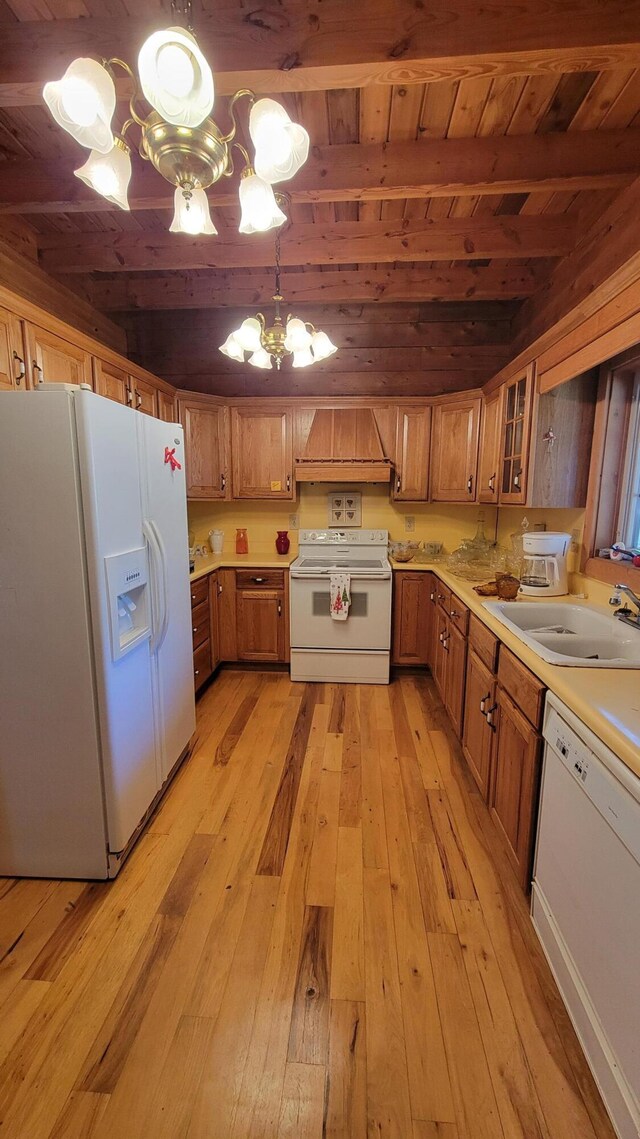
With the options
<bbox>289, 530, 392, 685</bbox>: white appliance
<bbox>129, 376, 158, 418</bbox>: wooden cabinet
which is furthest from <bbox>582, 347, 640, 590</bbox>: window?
<bbox>129, 376, 158, 418</bbox>: wooden cabinet

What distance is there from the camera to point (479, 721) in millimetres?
2045

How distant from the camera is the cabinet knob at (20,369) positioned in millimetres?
1831

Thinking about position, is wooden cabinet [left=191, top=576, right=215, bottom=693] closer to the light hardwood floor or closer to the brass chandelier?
the light hardwood floor

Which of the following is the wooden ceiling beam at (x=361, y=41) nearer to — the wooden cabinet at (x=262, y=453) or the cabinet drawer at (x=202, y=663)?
the wooden cabinet at (x=262, y=453)

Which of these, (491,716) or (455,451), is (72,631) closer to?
(491,716)

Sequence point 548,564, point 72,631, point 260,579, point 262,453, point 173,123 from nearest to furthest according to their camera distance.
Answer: point 173,123 → point 72,631 → point 548,564 → point 260,579 → point 262,453

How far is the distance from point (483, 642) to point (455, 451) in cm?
183

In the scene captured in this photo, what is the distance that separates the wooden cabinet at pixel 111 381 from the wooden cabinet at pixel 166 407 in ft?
1.20

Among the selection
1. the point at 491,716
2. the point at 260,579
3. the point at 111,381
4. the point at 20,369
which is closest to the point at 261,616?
the point at 260,579

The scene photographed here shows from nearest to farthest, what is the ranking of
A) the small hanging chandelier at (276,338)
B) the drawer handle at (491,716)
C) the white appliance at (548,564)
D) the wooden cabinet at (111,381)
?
1. the drawer handle at (491,716)
2. the small hanging chandelier at (276,338)
3. the white appliance at (548,564)
4. the wooden cabinet at (111,381)

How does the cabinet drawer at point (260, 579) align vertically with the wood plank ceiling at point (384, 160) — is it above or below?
below

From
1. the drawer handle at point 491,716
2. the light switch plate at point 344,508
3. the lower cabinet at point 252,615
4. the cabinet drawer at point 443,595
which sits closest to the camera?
the drawer handle at point 491,716

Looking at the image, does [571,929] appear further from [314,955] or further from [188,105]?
[188,105]

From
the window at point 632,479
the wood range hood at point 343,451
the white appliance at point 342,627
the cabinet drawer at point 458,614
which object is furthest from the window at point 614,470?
the wood range hood at point 343,451
